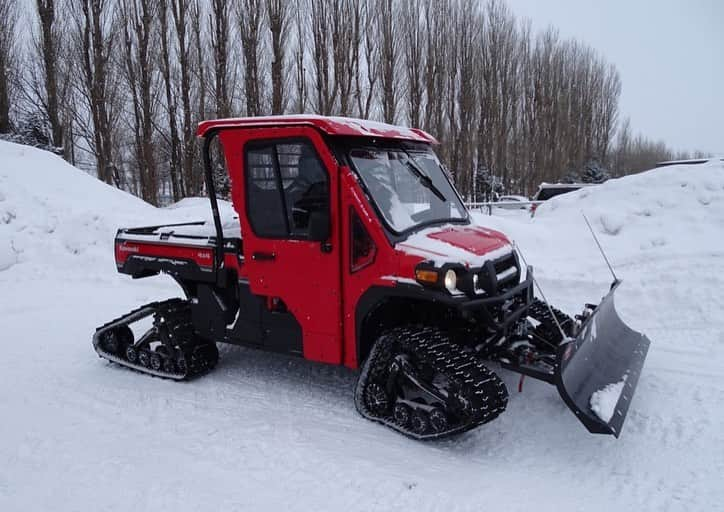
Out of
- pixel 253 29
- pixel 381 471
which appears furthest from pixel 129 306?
pixel 253 29

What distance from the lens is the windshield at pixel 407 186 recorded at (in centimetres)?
407

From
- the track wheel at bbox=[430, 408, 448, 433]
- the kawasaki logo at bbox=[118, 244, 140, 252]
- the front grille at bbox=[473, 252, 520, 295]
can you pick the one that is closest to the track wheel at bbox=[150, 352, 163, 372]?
the kawasaki logo at bbox=[118, 244, 140, 252]

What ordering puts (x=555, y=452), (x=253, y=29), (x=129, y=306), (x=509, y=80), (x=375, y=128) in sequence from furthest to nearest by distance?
(x=509, y=80), (x=253, y=29), (x=129, y=306), (x=375, y=128), (x=555, y=452)

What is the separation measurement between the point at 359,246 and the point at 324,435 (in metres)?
1.42

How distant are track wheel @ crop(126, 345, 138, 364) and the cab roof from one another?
231 centimetres

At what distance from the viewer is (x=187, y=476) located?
3.40 metres

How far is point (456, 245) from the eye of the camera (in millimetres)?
3875

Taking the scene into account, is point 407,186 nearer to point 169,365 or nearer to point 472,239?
point 472,239

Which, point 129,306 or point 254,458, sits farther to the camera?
point 129,306

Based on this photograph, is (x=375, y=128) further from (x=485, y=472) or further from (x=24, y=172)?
(x=24, y=172)

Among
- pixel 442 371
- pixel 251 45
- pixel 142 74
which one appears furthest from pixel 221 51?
pixel 442 371

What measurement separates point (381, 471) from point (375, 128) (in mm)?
2561

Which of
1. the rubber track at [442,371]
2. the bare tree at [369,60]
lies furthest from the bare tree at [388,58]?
the rubber track at [442,371]

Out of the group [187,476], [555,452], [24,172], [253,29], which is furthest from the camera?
[253,29]
